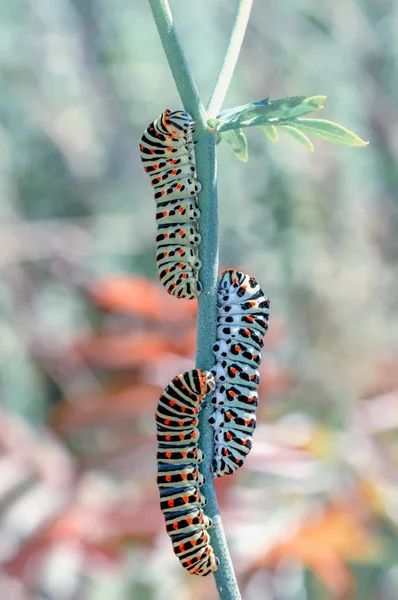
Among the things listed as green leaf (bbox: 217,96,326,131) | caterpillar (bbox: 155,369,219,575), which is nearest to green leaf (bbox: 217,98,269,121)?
green leaf (bbox: 217,96,326,131)

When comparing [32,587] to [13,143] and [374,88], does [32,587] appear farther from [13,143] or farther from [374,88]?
[13,143]

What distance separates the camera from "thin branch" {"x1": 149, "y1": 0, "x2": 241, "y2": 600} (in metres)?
0.70

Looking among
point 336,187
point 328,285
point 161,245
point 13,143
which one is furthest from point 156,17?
point 13,143

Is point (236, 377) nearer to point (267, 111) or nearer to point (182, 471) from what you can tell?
point (182, 471)

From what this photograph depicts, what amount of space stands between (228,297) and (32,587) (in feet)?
6.38

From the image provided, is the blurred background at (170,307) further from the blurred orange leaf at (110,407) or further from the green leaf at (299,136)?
the green leaf at (299,136)

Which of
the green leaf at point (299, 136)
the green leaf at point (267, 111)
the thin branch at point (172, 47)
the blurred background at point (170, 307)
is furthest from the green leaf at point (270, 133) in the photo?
the blurred background at point (170, 307)

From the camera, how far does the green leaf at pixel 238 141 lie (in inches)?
36.0

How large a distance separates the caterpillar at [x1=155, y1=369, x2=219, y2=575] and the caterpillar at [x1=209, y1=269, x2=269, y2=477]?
0.15ft

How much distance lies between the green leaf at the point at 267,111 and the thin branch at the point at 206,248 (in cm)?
4

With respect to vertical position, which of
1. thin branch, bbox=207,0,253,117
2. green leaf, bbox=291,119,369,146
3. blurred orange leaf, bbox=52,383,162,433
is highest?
blurred orange leaf, bbox=52,383,162,433

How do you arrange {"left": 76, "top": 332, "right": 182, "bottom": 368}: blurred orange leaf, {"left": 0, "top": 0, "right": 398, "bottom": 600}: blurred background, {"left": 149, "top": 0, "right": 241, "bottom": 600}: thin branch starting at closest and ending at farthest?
{"left": 149, "top": 0, "right": 241, "bottom": 600}: thin branch
{"left": 0, "top": 0, "right": 398, "bottom": 600}: blurred background
{"left": 76, "top": 332, "right": 182, "bottom": 368}: blurred orange leaf

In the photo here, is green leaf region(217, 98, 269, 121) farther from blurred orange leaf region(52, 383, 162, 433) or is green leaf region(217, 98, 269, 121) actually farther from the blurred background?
blurred orange leaf region(52, 383, 162, 433)

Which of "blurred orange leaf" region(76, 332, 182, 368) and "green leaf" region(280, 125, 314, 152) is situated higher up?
"blurred orange leaf" region(76, 332, 182, 368)
